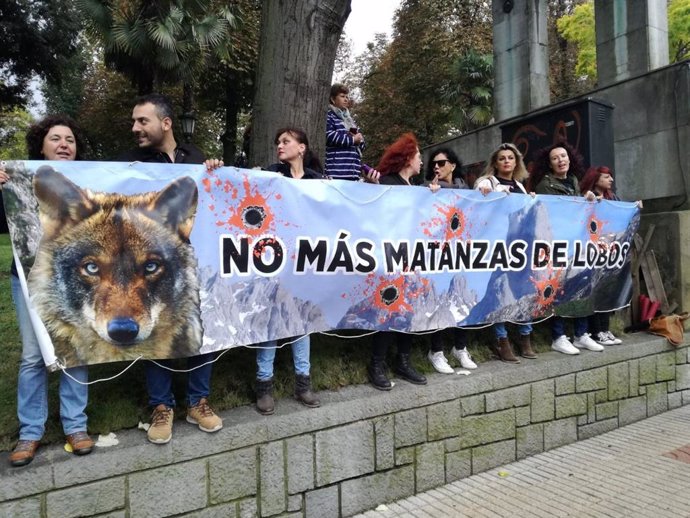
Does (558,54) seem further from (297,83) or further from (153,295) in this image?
(153,295)

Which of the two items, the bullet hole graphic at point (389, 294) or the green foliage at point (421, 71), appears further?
the green foliage at point (421, 71)

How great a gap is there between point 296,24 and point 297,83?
49cm

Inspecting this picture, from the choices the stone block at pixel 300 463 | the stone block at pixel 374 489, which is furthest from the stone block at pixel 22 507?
the stone block at pixel 374 489

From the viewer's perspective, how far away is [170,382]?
2914mm

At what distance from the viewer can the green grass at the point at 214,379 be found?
2.76m

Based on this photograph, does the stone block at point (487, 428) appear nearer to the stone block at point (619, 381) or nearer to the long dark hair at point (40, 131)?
the stone block at point (619, 381)

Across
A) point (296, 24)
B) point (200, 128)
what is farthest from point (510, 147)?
point (200, 128)

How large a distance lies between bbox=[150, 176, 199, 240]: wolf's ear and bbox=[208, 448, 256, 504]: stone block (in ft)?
4.02

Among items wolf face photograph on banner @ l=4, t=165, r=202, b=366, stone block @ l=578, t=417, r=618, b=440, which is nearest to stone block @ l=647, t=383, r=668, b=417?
stone block @ l=578, t=417, r=618, b=440

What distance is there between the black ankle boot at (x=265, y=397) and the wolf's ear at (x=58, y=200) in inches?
53.9

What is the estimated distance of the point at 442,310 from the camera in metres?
3.90

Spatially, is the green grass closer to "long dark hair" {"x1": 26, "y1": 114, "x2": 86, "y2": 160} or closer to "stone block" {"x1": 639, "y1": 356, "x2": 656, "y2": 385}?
"long dark hair" {"x1": 26, "y1": 114, "x2": 86, "y2": 160}

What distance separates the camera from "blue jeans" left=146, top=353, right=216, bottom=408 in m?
2.85

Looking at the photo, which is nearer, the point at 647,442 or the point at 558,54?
A: the point at 647,442
